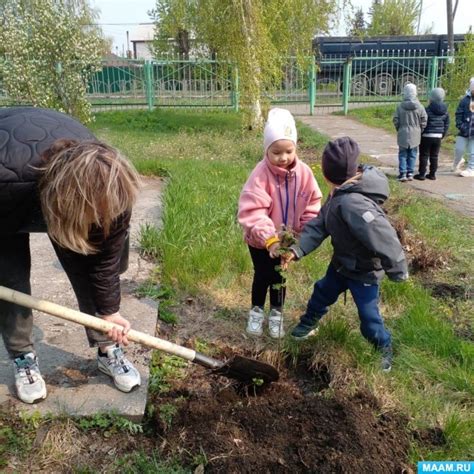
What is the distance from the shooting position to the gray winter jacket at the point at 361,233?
2355 mm

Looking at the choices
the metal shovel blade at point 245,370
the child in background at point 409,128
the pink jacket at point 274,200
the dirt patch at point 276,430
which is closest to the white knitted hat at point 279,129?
the pink jacket at point 274,200

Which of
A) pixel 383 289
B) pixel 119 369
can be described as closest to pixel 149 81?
pixel 383 289

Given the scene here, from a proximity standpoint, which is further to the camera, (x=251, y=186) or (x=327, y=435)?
(x=251, y=186)

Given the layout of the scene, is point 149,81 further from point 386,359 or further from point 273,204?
point 386,359

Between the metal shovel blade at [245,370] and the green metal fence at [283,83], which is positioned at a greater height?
the green metal fence at [283,83]

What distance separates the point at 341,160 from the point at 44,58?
9108 millimetres

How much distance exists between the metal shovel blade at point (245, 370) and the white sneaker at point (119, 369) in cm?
38

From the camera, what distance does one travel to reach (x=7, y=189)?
1907 mm

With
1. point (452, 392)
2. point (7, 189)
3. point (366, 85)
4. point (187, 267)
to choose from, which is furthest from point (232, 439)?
point (366, 85)

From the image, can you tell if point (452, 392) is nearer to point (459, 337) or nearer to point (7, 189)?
point (459, 337)

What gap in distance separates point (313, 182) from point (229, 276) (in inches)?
43.0

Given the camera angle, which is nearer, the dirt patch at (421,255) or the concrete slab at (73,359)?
the concrete slab at (73,359)

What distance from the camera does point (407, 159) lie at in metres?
7.54

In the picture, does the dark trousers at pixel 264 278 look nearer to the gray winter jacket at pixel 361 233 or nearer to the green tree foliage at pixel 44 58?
the gray winter jacket at pixel 361 233
